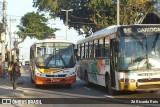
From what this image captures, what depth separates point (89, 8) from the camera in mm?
48844

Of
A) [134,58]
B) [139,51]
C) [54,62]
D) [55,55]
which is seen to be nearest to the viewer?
[134,58]

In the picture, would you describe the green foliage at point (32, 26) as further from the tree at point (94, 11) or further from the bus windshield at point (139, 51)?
the bus windshield at point (139, 51)

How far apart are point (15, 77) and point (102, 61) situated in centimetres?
506

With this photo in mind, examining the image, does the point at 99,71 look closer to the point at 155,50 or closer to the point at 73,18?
the point at 155,50

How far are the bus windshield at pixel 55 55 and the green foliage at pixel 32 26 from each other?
5912 centimetres

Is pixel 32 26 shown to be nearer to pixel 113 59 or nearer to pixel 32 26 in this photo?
pixel 32 26

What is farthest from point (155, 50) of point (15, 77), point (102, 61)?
point (15, 77)

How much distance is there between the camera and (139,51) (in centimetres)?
1730

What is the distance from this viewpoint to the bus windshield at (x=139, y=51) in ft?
56.3

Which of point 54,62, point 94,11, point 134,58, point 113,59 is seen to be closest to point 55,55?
point 54,62

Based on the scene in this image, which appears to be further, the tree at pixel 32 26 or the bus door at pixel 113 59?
the tree at pixel 32 26

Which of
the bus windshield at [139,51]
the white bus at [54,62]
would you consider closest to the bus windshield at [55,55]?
the white bus at [54,62]

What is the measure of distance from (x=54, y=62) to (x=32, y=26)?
6238 cm

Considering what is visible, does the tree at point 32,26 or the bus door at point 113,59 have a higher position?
the tree at point 32,26
